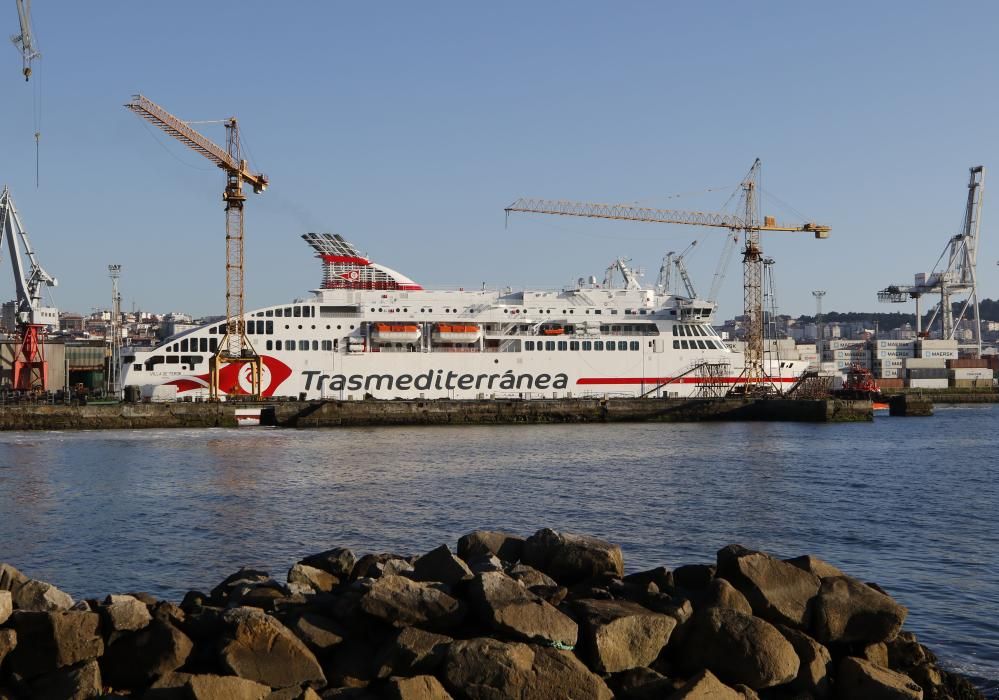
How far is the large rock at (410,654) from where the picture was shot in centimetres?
889

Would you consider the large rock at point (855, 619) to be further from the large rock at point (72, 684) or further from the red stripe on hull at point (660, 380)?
the red stripe on hull at point (660, 380)

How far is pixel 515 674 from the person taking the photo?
8.50 m

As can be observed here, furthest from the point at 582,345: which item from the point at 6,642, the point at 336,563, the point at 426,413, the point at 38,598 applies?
the point at 6,642

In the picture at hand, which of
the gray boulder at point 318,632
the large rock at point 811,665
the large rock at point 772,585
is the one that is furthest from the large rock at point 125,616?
the large rock at point 811,665

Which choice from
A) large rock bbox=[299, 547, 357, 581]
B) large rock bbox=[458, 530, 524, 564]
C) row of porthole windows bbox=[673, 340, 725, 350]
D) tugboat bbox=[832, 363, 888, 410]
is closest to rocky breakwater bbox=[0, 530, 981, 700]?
large rock bbox=[299, 547, 357, 581]

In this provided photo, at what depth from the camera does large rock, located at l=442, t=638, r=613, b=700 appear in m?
8.48

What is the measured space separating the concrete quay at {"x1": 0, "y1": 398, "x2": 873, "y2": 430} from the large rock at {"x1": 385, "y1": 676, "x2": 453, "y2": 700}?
4459 cm

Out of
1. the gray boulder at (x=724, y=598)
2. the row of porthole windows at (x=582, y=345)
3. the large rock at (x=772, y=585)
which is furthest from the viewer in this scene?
the row of porthole windows at (x=582, y=345)

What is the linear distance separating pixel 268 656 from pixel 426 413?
4474cm

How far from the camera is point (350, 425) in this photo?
52.8 meters

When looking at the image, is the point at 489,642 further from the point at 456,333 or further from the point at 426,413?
the point at 456,333

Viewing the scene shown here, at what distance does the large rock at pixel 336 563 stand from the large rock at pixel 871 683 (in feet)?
20.3

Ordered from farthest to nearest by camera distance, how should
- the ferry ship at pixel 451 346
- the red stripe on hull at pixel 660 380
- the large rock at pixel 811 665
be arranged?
the red stripe on hull at pixel 660 380 < the ferry ship at pixel 451 346 < the large rock at pixel 811 665

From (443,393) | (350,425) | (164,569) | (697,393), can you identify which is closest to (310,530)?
(164,569)
